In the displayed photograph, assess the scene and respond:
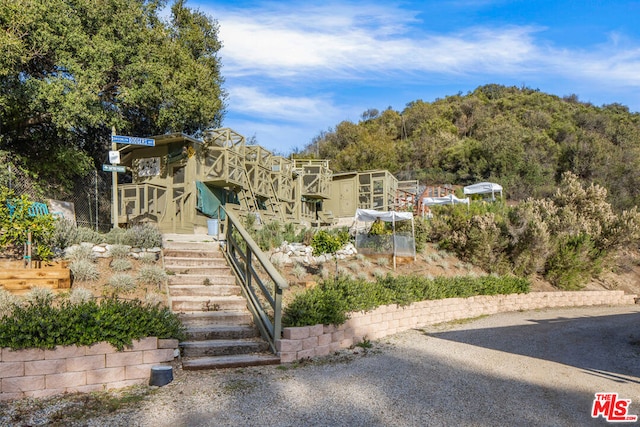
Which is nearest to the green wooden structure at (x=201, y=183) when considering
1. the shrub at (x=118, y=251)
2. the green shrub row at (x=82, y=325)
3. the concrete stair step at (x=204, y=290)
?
the shrub at (x=118, y=251)

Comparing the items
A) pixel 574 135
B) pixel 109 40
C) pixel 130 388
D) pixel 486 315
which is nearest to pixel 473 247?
pixel 486 315


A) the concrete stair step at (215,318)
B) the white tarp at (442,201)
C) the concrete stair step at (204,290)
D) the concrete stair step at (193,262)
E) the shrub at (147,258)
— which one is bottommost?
the concrete stair step at (215,318)

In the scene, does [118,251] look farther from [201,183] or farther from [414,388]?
[201,183]

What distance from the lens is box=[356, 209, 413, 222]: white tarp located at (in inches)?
600

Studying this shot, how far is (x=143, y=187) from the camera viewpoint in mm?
15281

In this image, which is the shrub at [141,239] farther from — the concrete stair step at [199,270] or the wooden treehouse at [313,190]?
the wooden treehouse at [313,190]

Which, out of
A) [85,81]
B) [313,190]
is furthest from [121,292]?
[313,190]

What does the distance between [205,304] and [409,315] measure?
177 inches

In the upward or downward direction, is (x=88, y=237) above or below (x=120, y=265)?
above

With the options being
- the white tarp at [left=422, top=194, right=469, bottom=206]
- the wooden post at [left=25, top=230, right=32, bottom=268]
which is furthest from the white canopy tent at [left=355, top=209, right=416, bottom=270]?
the wooden post at [left=25, top=230, right=32, bottom=268]

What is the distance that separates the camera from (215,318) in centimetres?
665

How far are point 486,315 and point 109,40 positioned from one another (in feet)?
49.0

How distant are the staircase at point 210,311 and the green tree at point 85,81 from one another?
766cm

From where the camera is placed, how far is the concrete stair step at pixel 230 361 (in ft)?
17.6
